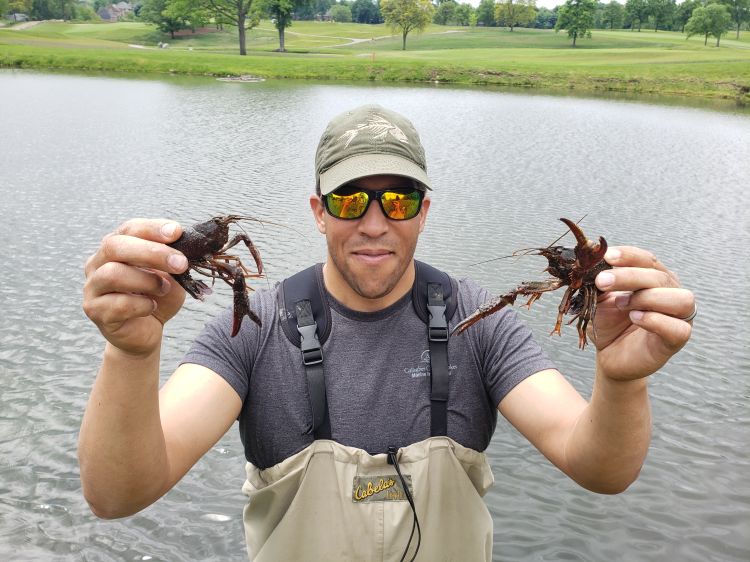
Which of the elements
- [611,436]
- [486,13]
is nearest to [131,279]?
[611,436]

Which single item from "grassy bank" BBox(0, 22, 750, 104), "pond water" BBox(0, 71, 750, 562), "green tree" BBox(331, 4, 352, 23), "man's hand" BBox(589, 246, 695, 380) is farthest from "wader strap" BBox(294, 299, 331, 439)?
"green tree" BBox(331, 4, 352, 23)

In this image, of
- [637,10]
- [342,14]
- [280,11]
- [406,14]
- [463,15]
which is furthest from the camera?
[342,14]

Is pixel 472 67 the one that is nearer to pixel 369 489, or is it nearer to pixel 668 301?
pixel 369 489

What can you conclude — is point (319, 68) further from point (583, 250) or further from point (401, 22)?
point (583, 250)

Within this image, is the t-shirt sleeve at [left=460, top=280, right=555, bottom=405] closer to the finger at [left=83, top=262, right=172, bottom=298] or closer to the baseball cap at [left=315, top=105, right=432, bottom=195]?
the baseball cap at [left=315, top=105, right=432, bottom=195]

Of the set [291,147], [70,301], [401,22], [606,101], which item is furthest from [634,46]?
[70,301]

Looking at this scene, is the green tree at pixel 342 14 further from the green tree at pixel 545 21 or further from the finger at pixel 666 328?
the finger at pixel 666 328

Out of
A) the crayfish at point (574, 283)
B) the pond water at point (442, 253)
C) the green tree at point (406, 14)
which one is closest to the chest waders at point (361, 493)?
the crayfish at point (574, 283)
